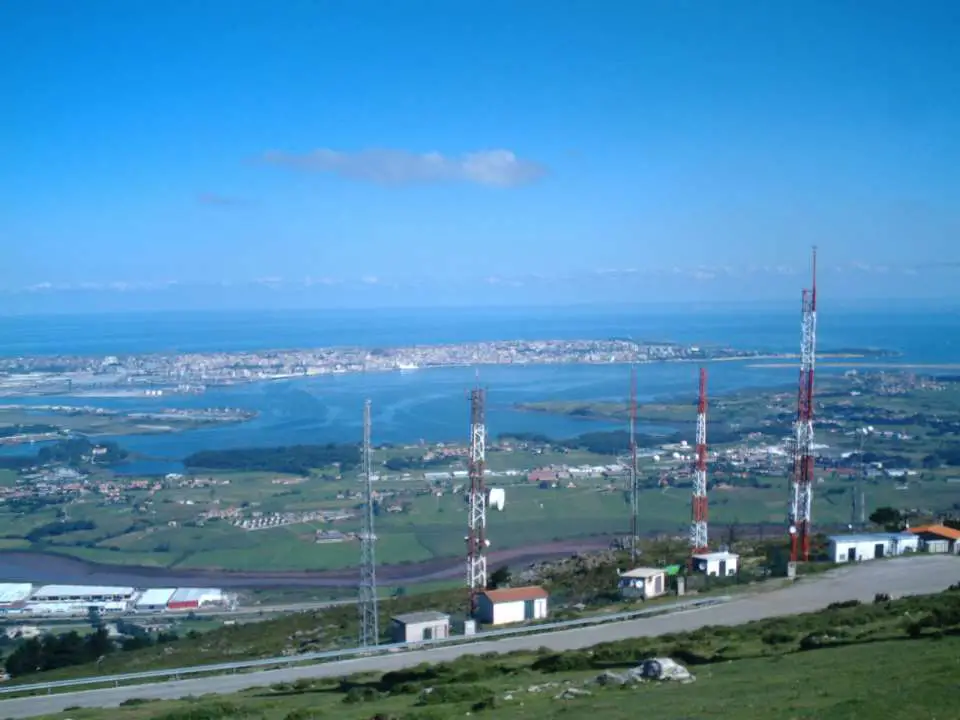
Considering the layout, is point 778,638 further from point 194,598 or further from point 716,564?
point 194,598

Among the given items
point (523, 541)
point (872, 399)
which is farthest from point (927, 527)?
point (872, 399)

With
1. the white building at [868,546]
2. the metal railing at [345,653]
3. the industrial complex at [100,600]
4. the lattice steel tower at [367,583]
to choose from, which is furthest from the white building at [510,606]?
the industrial complex at [100,600]

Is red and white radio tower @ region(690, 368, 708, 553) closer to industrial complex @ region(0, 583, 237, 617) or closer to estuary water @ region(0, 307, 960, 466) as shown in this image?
estuary water @ region(0, 307, 960, 466)

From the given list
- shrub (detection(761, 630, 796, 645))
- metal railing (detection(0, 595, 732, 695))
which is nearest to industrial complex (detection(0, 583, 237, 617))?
metal railing (detection(0, 595, 732, 695))

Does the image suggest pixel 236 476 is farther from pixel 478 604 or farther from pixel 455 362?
pixel 455 362

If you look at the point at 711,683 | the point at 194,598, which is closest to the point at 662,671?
the point at 711,683

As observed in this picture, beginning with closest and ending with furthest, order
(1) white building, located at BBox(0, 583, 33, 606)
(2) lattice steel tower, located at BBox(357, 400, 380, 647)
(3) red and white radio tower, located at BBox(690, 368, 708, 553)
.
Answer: (2) lattice steel tower, located at BBox(357, 400, 380, 647)
(3) red and white radio tower, located at BBox(690, 368, 708, 553)
(1) white building, located at BBox(0, 583, 33, 606)
